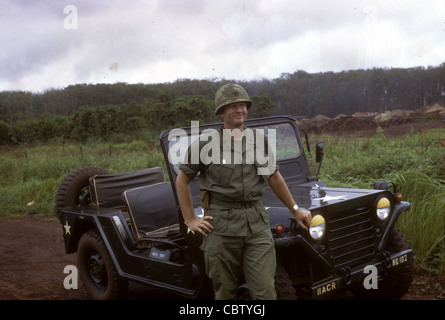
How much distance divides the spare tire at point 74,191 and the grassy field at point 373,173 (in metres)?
3.29

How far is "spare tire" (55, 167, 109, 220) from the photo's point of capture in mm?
5188

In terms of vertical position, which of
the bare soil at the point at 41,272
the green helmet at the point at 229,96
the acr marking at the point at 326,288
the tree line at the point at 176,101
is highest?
the tree line at the point at 176,101

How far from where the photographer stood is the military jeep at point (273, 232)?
346cm

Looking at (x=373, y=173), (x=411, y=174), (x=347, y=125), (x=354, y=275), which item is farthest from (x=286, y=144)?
(x=347, y=125)

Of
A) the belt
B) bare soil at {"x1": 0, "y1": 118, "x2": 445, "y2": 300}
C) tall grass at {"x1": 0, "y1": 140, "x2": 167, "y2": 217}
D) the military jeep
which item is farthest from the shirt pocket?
tall grass at {"x1": 0, "y1": 140, "x2": 167, "y2": 217}

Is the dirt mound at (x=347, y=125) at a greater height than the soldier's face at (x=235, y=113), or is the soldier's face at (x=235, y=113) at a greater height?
the soldier's face at (x=235, y=113)

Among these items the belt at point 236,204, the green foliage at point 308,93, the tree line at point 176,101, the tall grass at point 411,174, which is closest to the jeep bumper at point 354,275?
the belt at point 236,204

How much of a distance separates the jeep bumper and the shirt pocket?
0.95 metres

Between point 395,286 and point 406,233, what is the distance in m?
1.32

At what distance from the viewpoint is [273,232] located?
11.1 ft

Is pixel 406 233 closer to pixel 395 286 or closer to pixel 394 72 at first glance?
pixel 395 286

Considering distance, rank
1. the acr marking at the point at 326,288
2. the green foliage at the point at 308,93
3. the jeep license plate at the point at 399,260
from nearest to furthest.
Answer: the acr marking at the point at 326,288, the jeep license plate at the point at 399,260, the green foliage at the point at 308,93

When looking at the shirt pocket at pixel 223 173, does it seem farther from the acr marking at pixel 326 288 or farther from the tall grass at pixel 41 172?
the tall grass at pixel 41 172

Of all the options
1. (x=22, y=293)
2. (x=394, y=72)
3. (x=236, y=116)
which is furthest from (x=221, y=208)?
(x=394, y=72)
